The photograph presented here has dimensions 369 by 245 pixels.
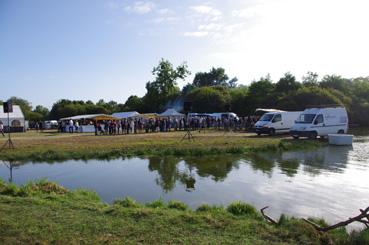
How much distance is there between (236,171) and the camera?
1484 centimetres

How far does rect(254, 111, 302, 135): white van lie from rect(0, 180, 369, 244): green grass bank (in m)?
23.7

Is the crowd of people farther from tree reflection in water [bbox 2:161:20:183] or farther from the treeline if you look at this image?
tree reflection in water [bbox 2:161:20:183]

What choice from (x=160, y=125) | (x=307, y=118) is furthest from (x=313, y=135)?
(x=160, y=125)

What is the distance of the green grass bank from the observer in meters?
5.88

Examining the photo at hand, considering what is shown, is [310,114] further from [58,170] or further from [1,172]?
[1,172]

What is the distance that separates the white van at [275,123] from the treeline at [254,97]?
13389 millimetres

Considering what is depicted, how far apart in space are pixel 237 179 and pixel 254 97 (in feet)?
148

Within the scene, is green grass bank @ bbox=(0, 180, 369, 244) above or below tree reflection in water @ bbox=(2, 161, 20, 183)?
above

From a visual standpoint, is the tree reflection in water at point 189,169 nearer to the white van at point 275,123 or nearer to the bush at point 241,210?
the bush at point 241,210

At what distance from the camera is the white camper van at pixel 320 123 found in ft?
87.6

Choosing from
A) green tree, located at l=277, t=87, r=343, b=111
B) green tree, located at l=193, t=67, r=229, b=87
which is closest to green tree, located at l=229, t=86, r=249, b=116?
green tree, located at l=277, t=87, r=343, b=111

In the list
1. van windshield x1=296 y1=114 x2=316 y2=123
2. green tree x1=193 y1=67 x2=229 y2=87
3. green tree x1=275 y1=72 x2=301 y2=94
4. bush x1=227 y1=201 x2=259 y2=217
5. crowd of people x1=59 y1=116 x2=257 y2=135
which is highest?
green tree x1=193 y1=67 x2=229 y2=87

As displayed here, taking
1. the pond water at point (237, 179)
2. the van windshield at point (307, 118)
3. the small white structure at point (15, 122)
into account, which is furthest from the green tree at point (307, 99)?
the small white structure at point (15, 122)

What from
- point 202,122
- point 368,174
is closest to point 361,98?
point 202,122
